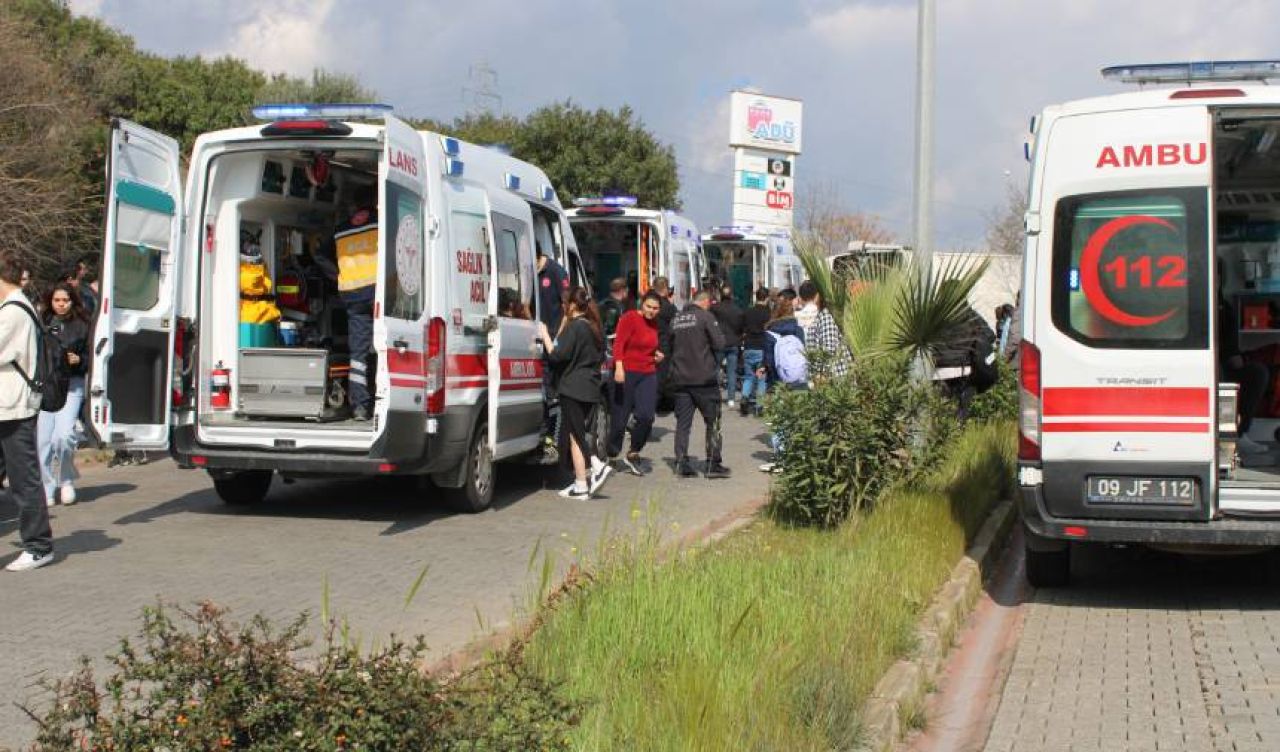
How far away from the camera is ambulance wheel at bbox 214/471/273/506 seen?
1134 centimetres

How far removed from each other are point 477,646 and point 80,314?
6.93 meters

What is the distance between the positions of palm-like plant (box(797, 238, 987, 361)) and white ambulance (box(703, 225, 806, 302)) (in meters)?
15.6

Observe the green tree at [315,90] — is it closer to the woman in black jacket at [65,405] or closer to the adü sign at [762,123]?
the adü sign at [762,123]

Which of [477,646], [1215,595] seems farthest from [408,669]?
[1215,595]

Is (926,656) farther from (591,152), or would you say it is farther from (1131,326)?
(591,152)

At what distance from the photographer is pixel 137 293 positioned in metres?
9.98

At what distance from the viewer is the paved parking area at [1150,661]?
5906mm

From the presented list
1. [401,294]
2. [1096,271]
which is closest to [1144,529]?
[1096,271]

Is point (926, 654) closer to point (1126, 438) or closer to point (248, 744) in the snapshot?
point (1126, 438)

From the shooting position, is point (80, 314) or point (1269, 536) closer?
point (1269, 536)

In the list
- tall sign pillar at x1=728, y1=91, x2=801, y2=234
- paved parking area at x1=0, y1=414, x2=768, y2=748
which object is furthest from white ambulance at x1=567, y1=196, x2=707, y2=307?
tall sign pillar at x1=728, y1=91, x2=801, y2=234

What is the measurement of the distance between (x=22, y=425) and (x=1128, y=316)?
6.75 metres

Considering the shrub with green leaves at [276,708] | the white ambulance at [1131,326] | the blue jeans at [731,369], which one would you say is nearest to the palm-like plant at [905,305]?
the white ambulance at [1131,326]

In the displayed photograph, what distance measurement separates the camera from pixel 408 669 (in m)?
3.80
